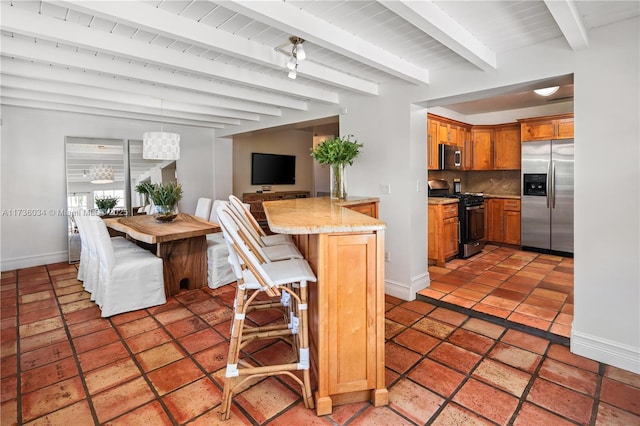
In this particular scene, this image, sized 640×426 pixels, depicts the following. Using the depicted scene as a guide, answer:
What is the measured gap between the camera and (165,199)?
12.6 feet

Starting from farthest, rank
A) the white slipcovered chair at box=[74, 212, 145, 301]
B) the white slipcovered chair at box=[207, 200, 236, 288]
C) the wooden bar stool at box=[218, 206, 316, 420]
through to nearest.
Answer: the white slipcovered chair at box=[207, 200, 236, 288], the white slipcovered chair at box=[74, 212, 145, 301], the wooden bar stool at box=[218, 206, 316, 420]

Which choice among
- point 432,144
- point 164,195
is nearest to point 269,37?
point 164,195

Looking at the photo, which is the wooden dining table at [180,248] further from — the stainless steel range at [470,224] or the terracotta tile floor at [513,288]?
the stainless steel range at [470,224]

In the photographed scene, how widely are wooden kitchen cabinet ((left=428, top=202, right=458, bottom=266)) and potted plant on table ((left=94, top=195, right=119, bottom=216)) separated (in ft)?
15.8

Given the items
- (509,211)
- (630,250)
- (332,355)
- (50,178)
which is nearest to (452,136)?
(509,211)

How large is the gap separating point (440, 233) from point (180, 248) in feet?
10.7

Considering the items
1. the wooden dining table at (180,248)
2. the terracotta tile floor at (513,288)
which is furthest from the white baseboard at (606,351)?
the wooden dining table at (180,248)

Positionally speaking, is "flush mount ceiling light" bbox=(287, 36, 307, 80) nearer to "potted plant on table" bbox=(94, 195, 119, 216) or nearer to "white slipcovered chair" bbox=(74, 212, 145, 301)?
"white slipcovered chair" bbox=(74, 212, 145, 301)

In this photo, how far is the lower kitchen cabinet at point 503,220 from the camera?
5449 millimetres

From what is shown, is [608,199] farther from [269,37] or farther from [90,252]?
[90,252]

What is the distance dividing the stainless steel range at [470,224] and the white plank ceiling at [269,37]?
244 cm

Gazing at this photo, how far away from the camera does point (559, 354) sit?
2.36 m

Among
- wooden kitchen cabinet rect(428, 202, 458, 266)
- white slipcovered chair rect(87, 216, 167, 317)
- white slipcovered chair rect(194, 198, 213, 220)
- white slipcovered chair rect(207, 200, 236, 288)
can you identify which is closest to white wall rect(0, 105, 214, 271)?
white slipcovered chair rect(194, 198, 213, 220)

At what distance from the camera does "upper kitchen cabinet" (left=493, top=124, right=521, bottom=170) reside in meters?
5.53
